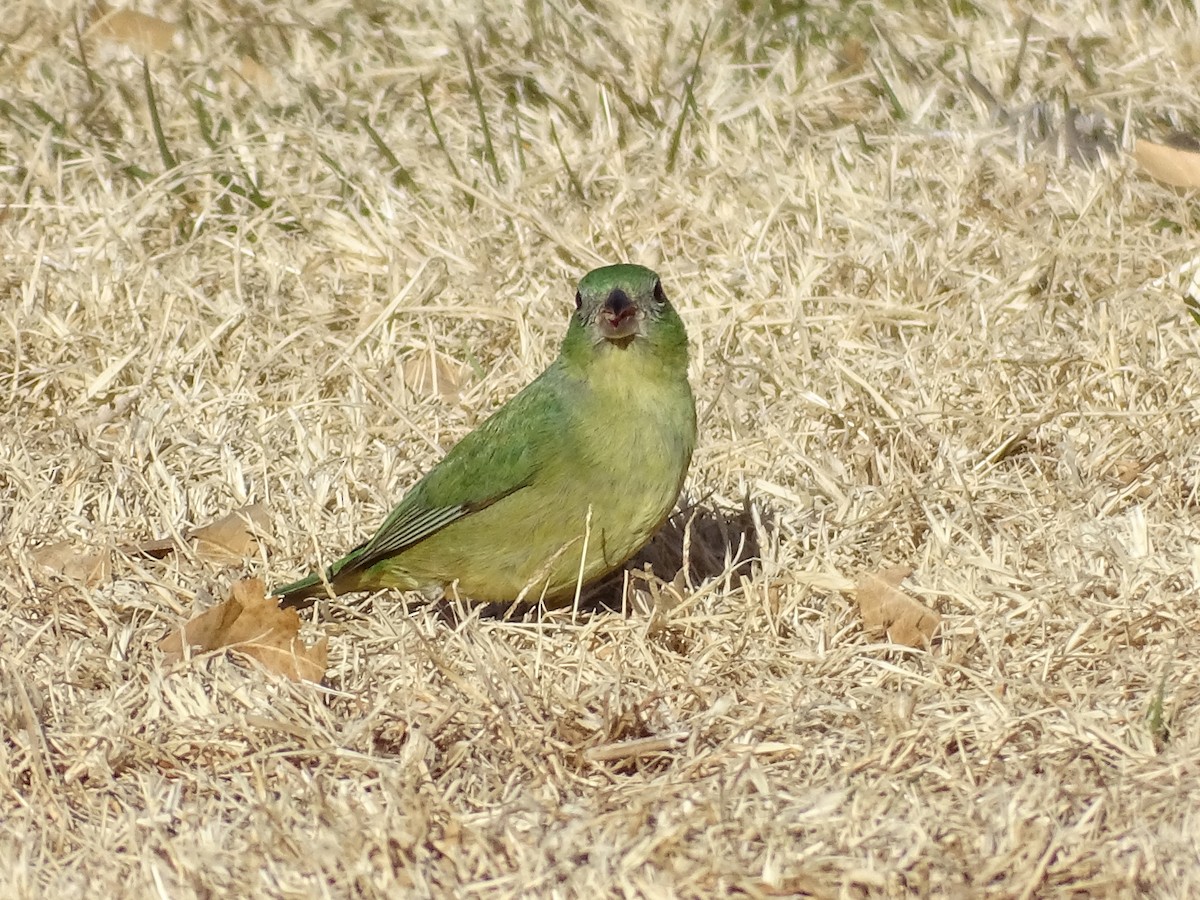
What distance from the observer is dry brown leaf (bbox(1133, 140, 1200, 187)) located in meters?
5.19

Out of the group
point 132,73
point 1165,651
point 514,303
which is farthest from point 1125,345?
point 132,73

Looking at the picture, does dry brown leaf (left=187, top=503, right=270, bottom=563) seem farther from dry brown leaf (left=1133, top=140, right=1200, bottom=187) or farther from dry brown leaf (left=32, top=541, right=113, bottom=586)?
dry brown leaf (left=1133, top=140, right=1200, bottom=187)

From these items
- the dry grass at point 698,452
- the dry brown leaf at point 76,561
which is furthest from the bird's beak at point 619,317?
the dry brown leaf at point 76,561

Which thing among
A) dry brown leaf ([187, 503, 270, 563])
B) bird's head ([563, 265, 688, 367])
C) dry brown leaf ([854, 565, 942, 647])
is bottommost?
dry brown leaf ([187, 503, 270, 563])

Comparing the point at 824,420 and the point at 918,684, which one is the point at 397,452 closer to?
the point at 824,420

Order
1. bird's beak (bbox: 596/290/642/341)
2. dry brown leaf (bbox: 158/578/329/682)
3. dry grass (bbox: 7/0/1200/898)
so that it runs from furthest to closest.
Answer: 1. bird's beak (bbox: 596/290/642/341)
2. dry brown leaf (bbox: 158/578/329/682)
3. dry grass (bbox: 7/0/1200/898)

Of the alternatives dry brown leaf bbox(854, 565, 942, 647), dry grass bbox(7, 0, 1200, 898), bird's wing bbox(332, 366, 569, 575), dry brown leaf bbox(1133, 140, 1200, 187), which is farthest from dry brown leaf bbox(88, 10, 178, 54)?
dry brown leaf bbox(854, 565, 942, 647)

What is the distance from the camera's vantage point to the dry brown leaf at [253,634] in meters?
3.50

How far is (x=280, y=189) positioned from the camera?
5.34 meters

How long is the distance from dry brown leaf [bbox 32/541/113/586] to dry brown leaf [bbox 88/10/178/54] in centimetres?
276

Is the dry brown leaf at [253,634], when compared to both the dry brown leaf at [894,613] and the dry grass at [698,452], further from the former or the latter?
the dry brown leaf at [894,613]

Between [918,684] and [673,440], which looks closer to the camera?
[918,684]

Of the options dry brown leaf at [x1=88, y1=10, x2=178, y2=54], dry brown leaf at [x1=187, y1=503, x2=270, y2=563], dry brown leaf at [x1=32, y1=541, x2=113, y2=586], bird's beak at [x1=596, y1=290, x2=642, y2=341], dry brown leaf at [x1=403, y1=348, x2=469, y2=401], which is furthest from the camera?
dry brown leaf at [x1=88, y1=10, x2=178, y2=54]

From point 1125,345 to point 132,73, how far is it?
3561 millimetres
